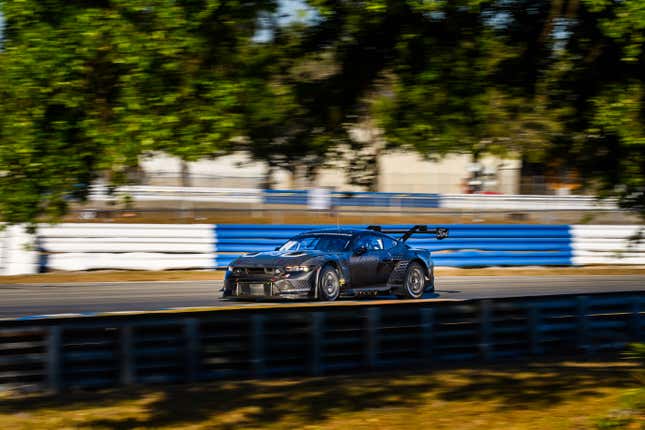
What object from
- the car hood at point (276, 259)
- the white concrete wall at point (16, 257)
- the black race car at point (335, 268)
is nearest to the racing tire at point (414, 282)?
the black race car at point (335, 268)

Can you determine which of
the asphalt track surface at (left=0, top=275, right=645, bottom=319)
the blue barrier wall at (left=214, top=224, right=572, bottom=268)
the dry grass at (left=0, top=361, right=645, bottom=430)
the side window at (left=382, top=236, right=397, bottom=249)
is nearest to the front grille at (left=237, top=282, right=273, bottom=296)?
the asphalt track surface at (left=0, top=275, right=645, bottom=319)

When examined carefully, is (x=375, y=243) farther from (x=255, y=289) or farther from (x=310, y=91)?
(x=310, y=91)

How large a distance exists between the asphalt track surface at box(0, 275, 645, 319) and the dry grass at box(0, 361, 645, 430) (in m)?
5.08

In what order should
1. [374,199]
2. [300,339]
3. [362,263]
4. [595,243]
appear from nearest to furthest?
[300,339] < [362,263] < [595,243] < [374,199]

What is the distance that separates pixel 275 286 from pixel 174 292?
3.95 metres

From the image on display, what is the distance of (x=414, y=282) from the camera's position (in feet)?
55.4

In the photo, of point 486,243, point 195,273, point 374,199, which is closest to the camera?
point 195,273

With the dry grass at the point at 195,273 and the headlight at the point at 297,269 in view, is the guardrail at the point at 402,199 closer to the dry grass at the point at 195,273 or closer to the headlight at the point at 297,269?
the dry grass at the point at 195,273

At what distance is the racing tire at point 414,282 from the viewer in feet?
54.8

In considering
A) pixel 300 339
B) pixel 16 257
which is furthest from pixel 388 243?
pixel 16 257

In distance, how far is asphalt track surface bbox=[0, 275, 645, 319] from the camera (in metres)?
15.2

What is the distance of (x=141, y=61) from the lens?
20.9 ft

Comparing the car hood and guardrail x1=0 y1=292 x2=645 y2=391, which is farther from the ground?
the car hood

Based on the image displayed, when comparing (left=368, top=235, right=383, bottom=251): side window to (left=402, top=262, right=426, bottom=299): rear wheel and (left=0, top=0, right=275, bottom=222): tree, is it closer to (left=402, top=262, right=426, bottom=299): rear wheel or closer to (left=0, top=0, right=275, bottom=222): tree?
(left=402, top=262, right=426, bottom=299): rear wheel
